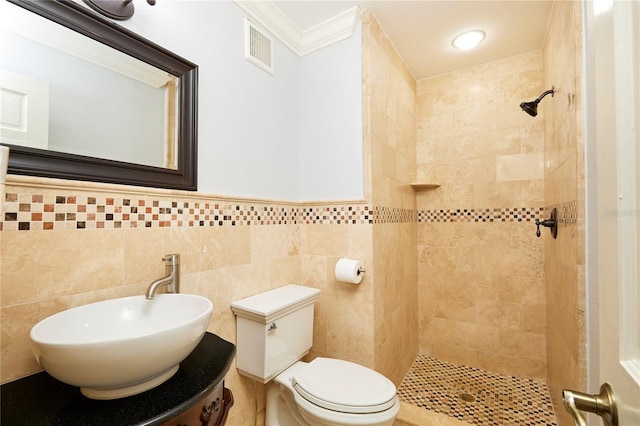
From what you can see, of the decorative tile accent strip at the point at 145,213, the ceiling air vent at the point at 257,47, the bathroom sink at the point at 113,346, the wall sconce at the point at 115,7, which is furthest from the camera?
the ceiling air vent at the point at 257,47

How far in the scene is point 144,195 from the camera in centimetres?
105

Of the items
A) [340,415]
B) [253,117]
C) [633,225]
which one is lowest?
[340,415]

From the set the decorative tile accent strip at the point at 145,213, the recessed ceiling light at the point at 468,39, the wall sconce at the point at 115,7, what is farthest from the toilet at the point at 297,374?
the recessed ceiling light at the point at 468,39

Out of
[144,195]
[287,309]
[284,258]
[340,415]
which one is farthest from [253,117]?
[340,415]

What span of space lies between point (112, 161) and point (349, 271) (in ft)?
3.90

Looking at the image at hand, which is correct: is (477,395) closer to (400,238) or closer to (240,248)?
(400,238)

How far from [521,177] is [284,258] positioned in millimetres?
1865

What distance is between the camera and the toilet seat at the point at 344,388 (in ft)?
3.69

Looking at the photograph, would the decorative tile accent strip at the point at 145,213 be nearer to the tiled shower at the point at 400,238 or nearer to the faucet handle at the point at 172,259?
the tiled shower at the point at 400,238

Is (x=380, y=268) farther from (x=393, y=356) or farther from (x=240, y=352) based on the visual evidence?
(x=240, y=352)

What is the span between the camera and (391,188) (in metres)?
1.92

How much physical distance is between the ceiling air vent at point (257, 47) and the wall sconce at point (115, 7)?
0.56 meters

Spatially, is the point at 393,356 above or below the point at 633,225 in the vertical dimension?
below

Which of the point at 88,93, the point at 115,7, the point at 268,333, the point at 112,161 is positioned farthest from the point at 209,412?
the point at 115,7
